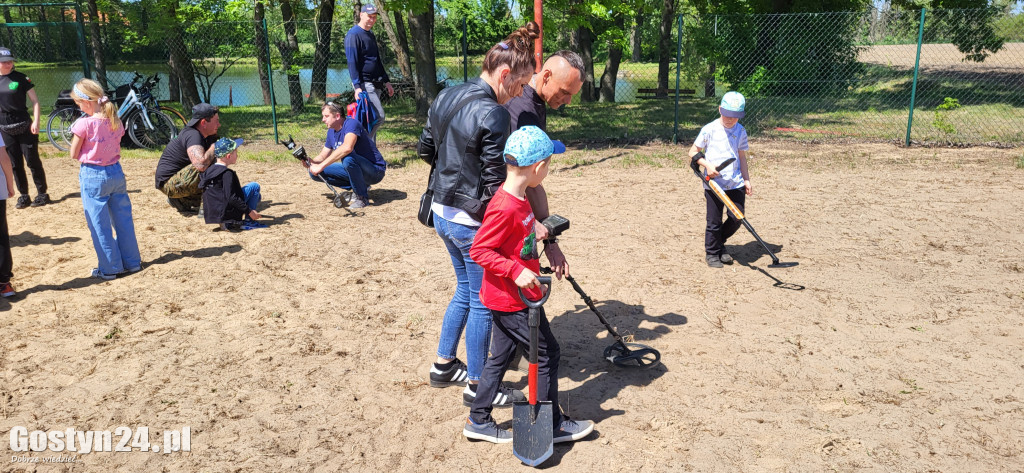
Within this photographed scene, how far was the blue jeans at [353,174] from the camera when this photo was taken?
781cm

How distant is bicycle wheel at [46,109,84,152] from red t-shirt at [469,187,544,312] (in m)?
10.5

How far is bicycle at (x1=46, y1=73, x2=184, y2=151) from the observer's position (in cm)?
1110

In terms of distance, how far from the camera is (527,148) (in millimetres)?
2939

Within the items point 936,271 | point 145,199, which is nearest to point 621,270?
point 936,271

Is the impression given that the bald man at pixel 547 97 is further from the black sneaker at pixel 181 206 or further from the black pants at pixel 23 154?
the black pants at pixel 23 154

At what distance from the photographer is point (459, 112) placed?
3277mm

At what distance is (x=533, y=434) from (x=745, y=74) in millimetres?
18368

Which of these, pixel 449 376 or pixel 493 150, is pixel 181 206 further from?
pixel 493 150

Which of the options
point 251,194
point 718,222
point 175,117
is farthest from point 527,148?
point 175,117

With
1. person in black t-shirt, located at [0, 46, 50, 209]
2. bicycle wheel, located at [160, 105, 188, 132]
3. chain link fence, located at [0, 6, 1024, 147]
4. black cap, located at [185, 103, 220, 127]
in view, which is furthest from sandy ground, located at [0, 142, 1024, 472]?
chain link fence, located at [0, 6, 1024, 147]

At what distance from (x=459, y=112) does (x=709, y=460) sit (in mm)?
1964

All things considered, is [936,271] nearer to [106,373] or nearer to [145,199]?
[106,373]

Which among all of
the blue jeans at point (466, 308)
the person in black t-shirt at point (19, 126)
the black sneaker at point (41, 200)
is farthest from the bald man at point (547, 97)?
the black sneaker at point (41, 200)

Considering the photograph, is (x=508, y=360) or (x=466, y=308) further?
(x=466, y=308)
